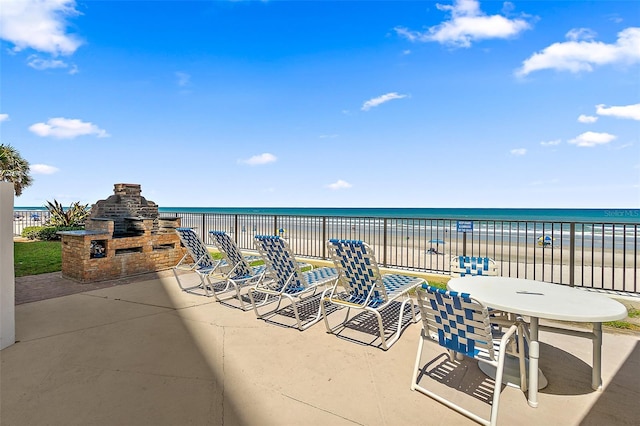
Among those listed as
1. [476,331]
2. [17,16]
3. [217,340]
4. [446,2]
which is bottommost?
[217,340]

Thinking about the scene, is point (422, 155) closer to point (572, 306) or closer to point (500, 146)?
point (500, 146)

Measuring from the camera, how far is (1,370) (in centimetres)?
275

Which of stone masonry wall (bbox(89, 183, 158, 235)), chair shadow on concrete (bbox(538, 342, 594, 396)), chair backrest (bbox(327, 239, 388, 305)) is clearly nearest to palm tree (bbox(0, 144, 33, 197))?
stone masonry wall (bbox(89, 183, 158, 235))

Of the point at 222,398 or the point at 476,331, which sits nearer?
the point at 476,331

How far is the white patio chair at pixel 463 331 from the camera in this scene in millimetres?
2031

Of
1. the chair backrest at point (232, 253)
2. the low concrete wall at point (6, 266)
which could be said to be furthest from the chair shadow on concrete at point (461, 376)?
the low concrete wall at point (6, 266)

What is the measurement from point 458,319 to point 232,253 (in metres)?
3.68

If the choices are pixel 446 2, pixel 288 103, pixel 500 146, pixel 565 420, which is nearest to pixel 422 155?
pixel 500 146

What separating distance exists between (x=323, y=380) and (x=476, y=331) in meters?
1.36

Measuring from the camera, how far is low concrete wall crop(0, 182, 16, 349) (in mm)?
3145

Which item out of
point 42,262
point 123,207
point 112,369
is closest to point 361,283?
point 112,369

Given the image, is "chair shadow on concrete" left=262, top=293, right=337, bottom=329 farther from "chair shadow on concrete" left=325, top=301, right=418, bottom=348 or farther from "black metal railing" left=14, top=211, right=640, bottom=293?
"black metal railing" left=14, top=211, right=640, bottom=293

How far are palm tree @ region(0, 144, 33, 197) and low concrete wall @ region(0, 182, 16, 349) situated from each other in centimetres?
1536

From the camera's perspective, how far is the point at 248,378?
8.57ft
